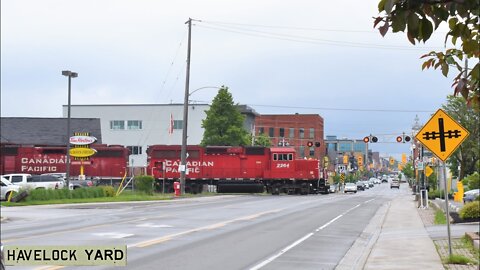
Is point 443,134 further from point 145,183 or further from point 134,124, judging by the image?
point 134,124

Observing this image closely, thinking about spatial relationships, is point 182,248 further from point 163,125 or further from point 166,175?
point 163,125

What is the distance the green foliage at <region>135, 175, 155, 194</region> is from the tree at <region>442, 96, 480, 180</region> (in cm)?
2483

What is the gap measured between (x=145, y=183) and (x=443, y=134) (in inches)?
1563

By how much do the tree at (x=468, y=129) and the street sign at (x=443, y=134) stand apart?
38.8 meters

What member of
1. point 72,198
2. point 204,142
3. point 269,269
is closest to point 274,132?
point 204,142

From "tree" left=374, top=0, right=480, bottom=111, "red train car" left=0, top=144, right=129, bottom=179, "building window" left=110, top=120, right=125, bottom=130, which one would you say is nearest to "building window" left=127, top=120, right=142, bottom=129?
"building window" left=110, top=120, right=125, bottom=130

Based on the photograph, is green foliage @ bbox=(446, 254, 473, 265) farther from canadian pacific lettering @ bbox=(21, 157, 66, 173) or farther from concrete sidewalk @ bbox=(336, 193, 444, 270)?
canadian pacific lettering @ bbox=(21, 157, 66, 173)

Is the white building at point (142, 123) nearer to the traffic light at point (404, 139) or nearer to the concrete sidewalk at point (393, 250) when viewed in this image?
the traffic light at point (404, 139)

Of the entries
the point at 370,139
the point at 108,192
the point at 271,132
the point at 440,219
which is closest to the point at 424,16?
the point at 440,219

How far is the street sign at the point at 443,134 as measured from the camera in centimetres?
1353

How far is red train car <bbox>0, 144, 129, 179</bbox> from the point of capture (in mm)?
55000

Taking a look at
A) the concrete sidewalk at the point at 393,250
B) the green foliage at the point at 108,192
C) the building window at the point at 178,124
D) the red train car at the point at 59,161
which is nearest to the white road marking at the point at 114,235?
the concrete sidewalk at the point at 393,250

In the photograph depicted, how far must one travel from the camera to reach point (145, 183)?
51.3 metres

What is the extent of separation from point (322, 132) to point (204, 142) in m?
68.4
